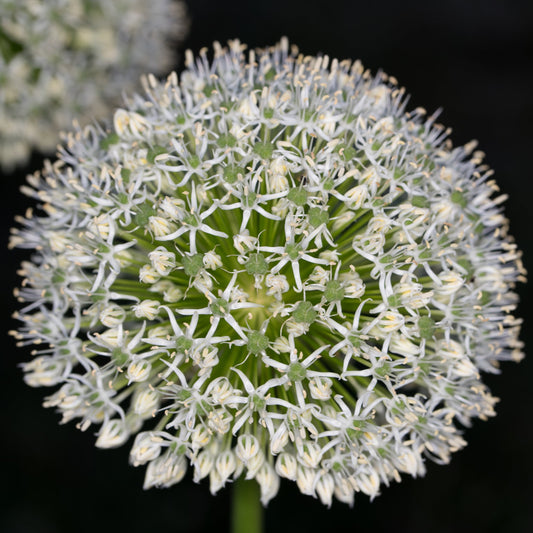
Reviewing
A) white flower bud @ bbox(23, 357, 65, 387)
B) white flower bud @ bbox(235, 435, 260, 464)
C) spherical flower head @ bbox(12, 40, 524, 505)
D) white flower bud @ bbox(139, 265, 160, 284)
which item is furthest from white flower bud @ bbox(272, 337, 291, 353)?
white flower bud @ bbox(23, 357, 65, 387)

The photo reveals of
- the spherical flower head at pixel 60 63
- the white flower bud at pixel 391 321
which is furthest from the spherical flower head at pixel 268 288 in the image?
the spherical flower head at pixel 60 63

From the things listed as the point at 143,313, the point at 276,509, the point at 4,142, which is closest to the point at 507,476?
the point at 276,509

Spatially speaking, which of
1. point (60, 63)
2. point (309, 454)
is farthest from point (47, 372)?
point (60, 63)

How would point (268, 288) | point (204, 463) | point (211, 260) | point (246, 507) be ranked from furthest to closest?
point (246, 507) < point (268, 288) < point (204, 463) < point (211, 260)

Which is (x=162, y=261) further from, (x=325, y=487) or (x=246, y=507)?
(x=246, y=507)

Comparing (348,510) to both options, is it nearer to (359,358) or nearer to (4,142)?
(359,358)
